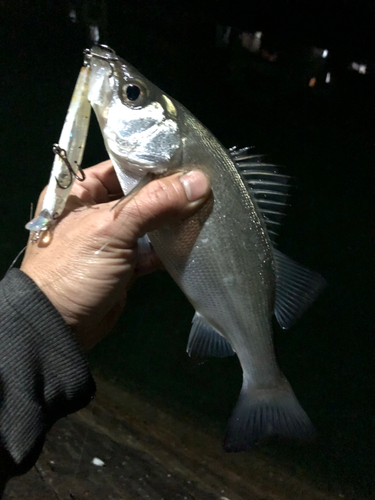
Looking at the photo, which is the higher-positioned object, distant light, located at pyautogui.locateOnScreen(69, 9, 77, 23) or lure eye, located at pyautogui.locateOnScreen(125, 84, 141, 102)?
distant light, located at pyautogui.locateOnScreen(69, 9, 77, 23)

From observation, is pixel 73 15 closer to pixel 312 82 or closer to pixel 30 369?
pixel 312 82

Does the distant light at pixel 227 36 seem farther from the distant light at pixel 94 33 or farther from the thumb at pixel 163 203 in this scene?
the thumb at pixel 163 203

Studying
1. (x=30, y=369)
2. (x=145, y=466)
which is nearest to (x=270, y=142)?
(x=30, y=369)

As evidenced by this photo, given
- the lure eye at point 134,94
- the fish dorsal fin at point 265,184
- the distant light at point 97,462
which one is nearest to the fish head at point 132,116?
the lure eye at point 134,94

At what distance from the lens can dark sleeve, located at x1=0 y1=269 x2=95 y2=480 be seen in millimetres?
702

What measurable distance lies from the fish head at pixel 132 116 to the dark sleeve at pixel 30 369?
440mm

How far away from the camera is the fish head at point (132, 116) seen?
785 mm

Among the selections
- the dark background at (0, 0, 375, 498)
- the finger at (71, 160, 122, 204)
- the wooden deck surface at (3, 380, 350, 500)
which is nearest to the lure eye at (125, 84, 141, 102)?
the finger at (71, 160, 122, 204)

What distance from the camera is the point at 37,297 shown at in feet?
2.45

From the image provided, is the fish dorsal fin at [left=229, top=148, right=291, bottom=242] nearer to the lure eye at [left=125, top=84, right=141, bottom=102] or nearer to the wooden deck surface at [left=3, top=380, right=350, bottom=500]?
the lure eye at [left=125, top=84, right=141, bottom=102]

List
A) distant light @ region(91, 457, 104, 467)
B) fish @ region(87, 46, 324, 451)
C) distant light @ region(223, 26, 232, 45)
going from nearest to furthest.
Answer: fish @ region(87, 46, 324, 451)
distant light @ region(91, 457, 104, 467)
distant light @ region(223, 26, 232, 45)

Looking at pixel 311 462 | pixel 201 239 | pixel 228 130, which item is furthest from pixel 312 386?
pixel 228 130

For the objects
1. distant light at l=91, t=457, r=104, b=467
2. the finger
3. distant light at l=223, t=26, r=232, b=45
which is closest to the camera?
the finger

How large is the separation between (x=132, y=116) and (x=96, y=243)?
0.36 metres
